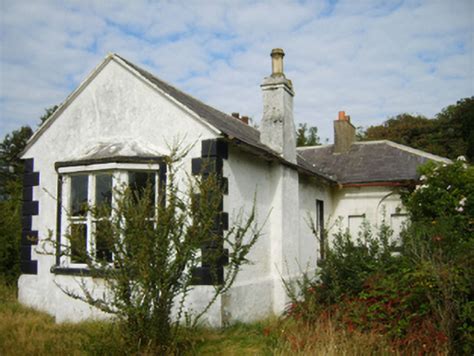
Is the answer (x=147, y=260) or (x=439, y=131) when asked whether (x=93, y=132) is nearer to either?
(x=147, y=260)

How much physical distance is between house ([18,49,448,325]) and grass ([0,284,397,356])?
2.74 ft

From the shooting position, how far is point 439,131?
37.5m

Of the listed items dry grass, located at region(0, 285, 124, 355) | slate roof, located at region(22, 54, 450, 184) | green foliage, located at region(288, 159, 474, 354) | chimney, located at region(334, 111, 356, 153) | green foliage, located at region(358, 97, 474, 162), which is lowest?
dry grass, located at region(0, 285, 124, 355)

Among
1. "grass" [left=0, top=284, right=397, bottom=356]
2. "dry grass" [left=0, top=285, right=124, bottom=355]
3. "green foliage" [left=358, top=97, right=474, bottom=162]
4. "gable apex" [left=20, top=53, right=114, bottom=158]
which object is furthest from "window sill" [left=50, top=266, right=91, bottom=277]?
"green foliage" [left=358, top=97, right=474, bottom=162]

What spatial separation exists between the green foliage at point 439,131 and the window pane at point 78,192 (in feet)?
97.6

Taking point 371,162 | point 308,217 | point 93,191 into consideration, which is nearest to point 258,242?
point 308,217

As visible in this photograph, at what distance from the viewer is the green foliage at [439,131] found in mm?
34438

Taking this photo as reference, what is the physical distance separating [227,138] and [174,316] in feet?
10.8

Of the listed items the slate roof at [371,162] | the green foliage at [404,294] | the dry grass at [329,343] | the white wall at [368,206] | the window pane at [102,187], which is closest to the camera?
the dry grass at [329,343]

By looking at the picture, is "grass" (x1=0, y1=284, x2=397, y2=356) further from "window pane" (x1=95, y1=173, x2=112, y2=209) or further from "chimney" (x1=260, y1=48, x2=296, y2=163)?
"chimney" (x1=260, y1=48, x2=296, y2=163)

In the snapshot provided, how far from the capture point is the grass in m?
6.25

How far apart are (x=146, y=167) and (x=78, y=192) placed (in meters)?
1.73

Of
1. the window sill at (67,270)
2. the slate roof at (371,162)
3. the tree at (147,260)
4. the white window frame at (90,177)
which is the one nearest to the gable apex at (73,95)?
the white window frame at (90,177)

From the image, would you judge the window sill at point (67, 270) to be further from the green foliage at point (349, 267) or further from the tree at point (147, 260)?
the green foliage at point (349, 267)
